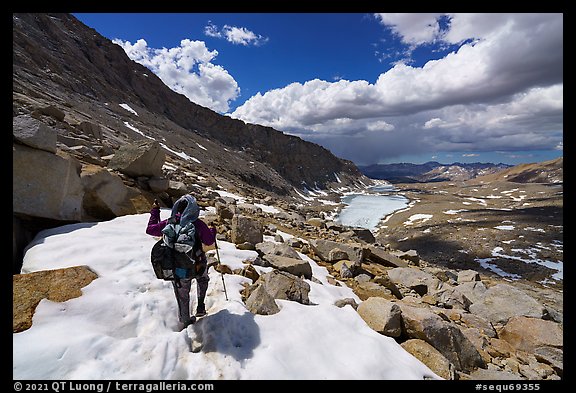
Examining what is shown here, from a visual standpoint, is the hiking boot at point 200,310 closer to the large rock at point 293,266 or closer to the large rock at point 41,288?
the large rock at point 41,288

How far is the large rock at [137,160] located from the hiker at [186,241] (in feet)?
26.1

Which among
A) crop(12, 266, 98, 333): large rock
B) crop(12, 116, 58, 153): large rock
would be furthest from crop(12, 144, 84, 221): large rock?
crop(12, 266, 98, 333): large rock

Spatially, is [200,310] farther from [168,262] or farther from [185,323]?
[168,262]

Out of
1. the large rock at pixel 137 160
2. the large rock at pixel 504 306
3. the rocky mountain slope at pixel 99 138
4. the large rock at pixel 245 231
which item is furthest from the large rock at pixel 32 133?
the large rock at pixel 504 306

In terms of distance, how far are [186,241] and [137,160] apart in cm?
897

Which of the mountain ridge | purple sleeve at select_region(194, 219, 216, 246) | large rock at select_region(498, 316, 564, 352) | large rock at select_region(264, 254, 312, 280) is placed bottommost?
large rock at select_region(498, 316, 564, 352)

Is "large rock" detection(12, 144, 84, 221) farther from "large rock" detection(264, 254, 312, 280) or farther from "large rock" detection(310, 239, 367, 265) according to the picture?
"large rock" detection(310, 239, 367, 265)

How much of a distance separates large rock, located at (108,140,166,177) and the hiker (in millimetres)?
7945

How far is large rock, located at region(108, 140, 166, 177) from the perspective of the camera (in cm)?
1206

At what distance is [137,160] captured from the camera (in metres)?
12.1

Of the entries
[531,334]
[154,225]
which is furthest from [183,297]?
[531,334]

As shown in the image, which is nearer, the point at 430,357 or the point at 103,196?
the point at 430,357
